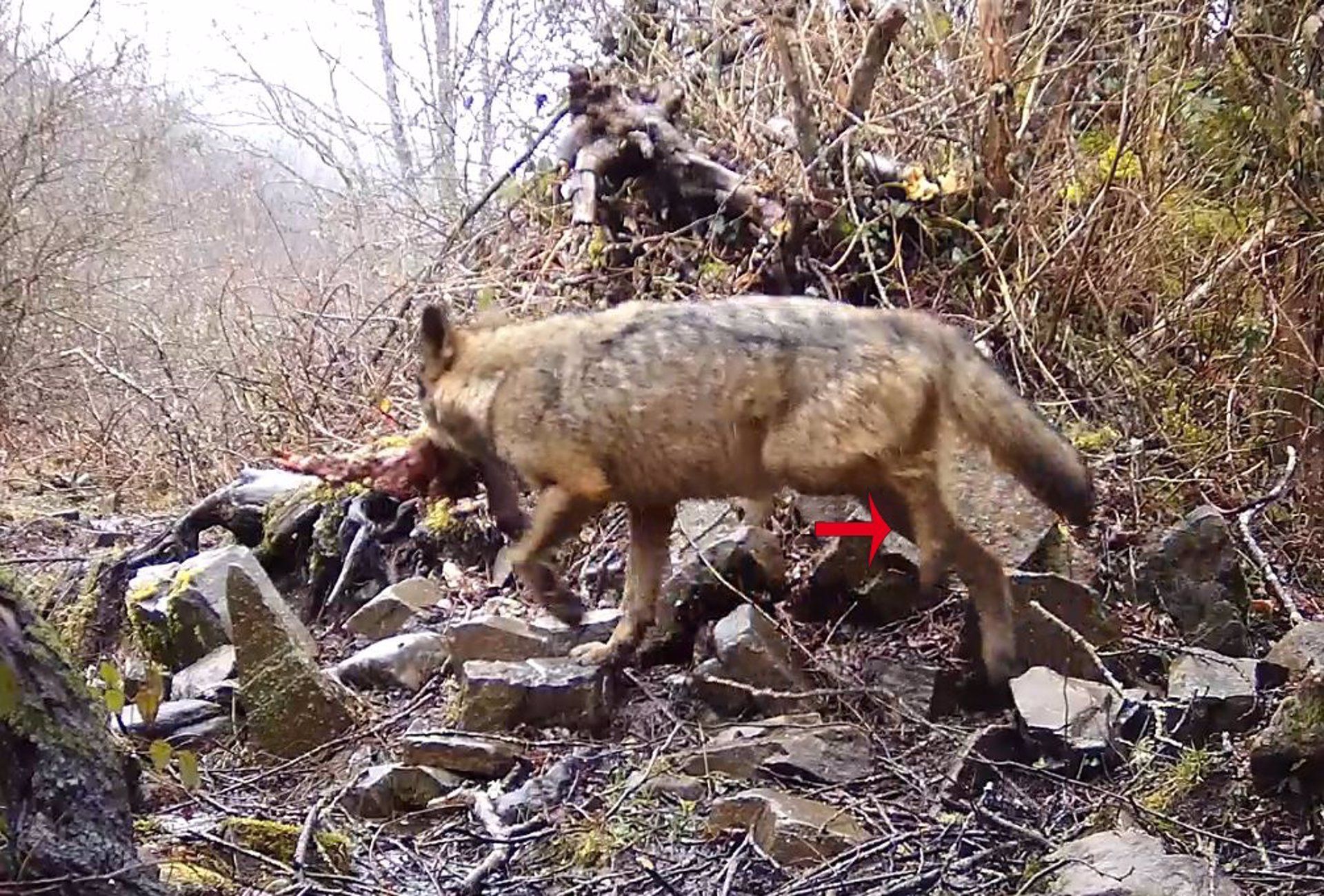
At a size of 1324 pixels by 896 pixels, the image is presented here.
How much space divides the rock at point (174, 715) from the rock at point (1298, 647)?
413 cm

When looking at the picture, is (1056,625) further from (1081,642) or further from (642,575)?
(642,575)

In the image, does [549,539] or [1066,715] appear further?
[549,539]

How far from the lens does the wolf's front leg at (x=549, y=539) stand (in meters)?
5.26

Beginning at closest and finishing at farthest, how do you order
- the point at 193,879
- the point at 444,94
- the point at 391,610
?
the point at 193,879
the point at 391,610
the point at 444,94

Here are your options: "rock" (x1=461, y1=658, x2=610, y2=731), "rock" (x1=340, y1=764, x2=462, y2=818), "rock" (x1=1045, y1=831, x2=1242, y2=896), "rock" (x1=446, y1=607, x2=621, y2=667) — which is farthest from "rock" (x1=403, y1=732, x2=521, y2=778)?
"rock" (x1=1045, y1=831, x2=1242, y2=896)

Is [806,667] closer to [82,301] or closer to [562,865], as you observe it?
[562,865]

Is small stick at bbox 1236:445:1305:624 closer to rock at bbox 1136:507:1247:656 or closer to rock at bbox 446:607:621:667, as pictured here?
rock at bbox 1136:507:1247:656

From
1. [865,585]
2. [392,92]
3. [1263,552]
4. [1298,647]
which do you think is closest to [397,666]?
[865,585]

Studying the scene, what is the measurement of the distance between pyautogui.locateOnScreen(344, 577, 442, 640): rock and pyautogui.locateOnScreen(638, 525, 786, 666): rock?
135cm

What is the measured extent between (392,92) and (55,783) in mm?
11935

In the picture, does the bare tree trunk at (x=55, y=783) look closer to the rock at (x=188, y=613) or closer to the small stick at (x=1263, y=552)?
the rock at (x=188, y=613)

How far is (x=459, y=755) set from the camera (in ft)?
15.9

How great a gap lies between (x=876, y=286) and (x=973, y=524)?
233 centimetres

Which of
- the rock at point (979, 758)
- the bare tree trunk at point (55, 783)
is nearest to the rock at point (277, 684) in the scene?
the bare tree trunk at point (55, 783)
